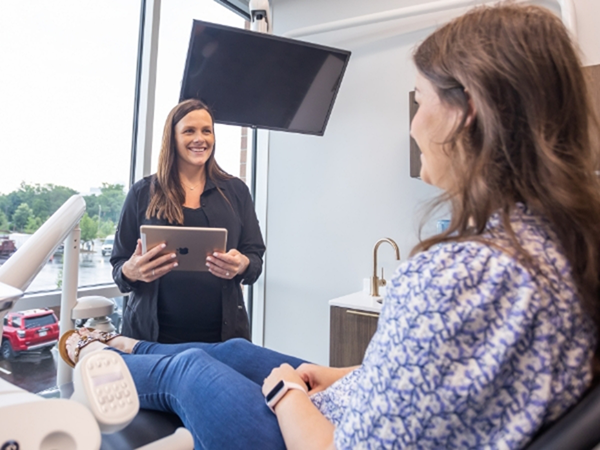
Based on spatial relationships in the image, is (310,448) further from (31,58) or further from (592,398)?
(31,58)

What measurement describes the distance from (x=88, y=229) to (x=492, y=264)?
1.91 meters

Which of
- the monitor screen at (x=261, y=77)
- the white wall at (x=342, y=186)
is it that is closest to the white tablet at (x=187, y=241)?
the monitor screen at (x=261, y=77)

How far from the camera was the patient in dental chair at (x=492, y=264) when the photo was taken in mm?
518

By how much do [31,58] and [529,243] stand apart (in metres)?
1.95

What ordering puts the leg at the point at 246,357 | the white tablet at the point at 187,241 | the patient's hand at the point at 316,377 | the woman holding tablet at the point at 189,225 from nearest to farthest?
the patient's hand at the point at 316,377, the leg at the point at 246,357, the white tablet at the point at 187,241, the woman holding tablet at the point at 189,225

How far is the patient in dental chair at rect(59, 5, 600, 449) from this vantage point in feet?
1.70

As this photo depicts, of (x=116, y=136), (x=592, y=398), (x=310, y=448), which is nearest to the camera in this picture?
(x=592, y=398)

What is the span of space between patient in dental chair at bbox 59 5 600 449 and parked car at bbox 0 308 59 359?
4.81ft

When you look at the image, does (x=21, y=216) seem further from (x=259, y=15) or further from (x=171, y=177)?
(x=259, y=15)

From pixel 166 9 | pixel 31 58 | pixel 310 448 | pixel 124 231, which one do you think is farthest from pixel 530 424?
pixel 166 9

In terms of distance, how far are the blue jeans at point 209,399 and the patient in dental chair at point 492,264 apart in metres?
0.08

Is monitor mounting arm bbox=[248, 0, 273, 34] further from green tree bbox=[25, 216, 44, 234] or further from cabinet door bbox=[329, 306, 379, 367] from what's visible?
cabinet door bbox=[329, 306, 379, 367]

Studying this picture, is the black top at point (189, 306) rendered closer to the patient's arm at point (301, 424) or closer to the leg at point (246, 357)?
the leg at point (246, 357)

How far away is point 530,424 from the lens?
1.72 ft
